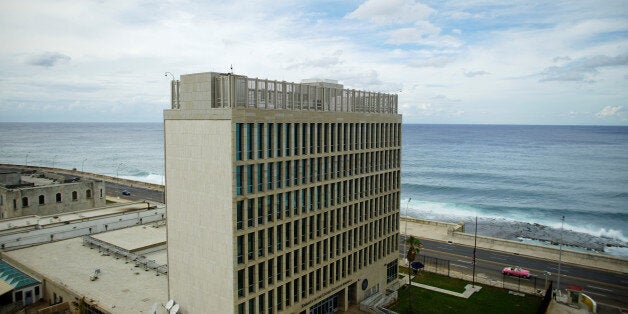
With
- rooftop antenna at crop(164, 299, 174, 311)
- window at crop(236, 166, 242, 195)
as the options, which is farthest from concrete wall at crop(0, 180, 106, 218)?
window at crop(236, 166, 242, 195)

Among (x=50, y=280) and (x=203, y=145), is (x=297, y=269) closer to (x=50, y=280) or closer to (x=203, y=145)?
(x=203, y=145)

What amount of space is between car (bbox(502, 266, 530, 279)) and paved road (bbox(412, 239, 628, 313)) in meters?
0.92

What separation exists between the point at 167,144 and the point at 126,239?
1216 inches

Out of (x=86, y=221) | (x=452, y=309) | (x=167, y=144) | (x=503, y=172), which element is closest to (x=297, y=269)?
(x=167, y=144)

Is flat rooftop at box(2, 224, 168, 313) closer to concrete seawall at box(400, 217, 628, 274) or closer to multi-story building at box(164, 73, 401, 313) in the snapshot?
multi-story building at box(164, 73, 401, 313)

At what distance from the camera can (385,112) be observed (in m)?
58.8

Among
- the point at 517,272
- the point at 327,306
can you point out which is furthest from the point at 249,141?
the point at 517,272

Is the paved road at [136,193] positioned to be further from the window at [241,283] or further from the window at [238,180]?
the window at [238,180]

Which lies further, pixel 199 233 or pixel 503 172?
pixel 503 172

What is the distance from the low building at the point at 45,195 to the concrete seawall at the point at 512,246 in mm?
63145

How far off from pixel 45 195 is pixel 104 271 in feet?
125

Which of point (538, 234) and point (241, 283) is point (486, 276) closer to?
point (241, 283)

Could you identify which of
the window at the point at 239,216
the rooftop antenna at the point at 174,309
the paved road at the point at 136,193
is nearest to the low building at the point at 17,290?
the rooftop antenna at the point at 174,309

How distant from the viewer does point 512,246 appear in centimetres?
8356
